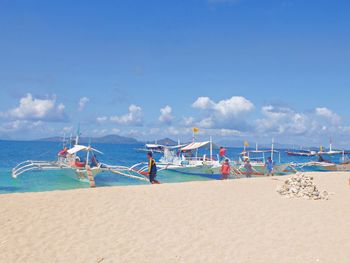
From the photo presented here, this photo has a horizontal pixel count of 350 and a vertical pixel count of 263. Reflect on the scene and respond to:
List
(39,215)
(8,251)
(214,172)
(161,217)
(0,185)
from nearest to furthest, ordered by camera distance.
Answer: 1. (8,251)
2. (39,215)
3. (161,217)
4. (0,185)
5. (214,172)

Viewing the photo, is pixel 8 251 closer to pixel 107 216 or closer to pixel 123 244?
pixel 123 244

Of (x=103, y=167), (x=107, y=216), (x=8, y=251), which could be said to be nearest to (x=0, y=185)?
(x=103, y=167)

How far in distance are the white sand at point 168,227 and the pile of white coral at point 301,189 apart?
56 centimetres

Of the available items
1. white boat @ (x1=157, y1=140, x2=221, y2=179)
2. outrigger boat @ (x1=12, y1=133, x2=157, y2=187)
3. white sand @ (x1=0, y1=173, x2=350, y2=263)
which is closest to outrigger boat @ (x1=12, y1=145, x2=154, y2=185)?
outrigger boat @ (x1=12, y1=133, x2=157, y2=187)

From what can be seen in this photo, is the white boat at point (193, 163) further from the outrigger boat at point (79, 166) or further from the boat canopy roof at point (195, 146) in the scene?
the outrigger boat at point (79, 166)

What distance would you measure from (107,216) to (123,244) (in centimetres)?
239

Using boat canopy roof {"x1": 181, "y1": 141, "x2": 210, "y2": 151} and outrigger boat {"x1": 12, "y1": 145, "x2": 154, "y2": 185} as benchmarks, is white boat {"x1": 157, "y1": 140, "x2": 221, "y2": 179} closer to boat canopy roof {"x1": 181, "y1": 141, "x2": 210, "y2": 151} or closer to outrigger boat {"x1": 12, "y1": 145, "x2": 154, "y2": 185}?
boat canopy roof {"x1": 181, "y1": 141, "x2": 210, "y2": 151}

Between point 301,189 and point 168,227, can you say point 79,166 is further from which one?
point 168,227

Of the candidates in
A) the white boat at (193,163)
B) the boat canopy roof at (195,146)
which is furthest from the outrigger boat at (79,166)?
the boat canopy roof at (195,146)

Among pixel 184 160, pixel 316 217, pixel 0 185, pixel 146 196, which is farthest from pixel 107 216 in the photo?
pixel 184 160

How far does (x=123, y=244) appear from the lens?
830 cm

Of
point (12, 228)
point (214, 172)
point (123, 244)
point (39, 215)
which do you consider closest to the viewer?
point (123, 244)

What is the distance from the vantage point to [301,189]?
15.0 metres

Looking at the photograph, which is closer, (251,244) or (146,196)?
(251,244)
